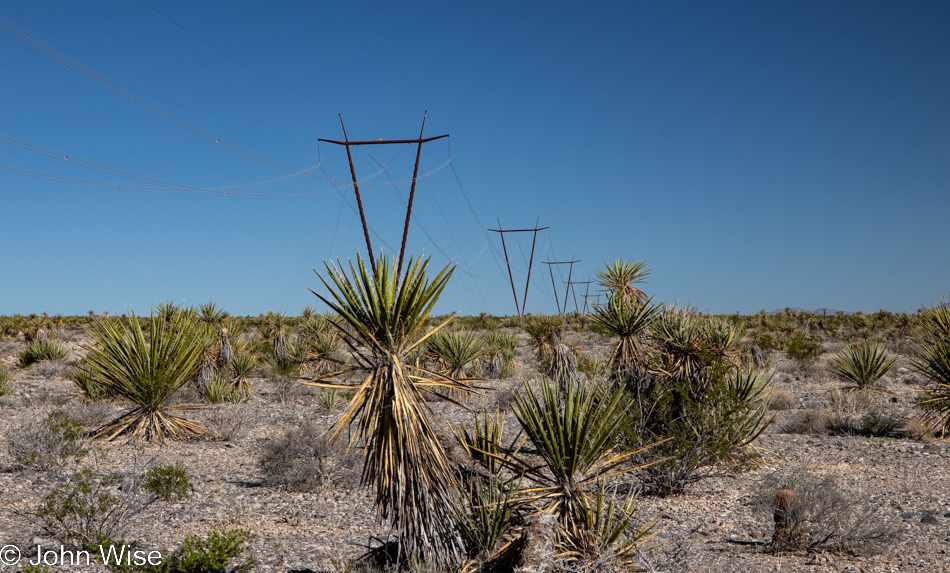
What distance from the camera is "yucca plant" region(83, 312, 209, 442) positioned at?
11.1 m

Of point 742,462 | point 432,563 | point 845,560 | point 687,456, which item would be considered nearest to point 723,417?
point 687,456

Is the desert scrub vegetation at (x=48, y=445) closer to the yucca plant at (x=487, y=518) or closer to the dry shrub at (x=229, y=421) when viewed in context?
the dry shrub at (x=229, y=421)

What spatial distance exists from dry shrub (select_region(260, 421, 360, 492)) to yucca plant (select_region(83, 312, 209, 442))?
130 inches

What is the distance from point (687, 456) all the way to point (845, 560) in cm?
232

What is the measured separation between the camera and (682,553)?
17.3ft

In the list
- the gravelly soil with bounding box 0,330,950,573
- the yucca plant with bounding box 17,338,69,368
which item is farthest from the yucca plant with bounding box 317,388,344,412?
the yucca plant with bounding box 17,338,69,368

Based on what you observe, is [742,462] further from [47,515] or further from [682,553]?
[47,515]

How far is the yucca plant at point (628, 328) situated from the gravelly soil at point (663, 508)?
2.01 m

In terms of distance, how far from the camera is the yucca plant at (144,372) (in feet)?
36.3

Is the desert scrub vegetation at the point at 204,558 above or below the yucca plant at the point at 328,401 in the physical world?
below

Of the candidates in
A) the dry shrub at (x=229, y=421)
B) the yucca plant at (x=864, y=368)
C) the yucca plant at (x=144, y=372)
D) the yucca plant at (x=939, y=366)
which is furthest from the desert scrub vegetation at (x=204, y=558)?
the yucca plant at (x=864, y=368)

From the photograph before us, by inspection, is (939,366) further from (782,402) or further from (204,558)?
(204,558)

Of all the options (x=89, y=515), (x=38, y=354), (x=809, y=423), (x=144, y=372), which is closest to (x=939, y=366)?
(x=809, y=423)

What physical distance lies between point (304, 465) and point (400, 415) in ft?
14.5
